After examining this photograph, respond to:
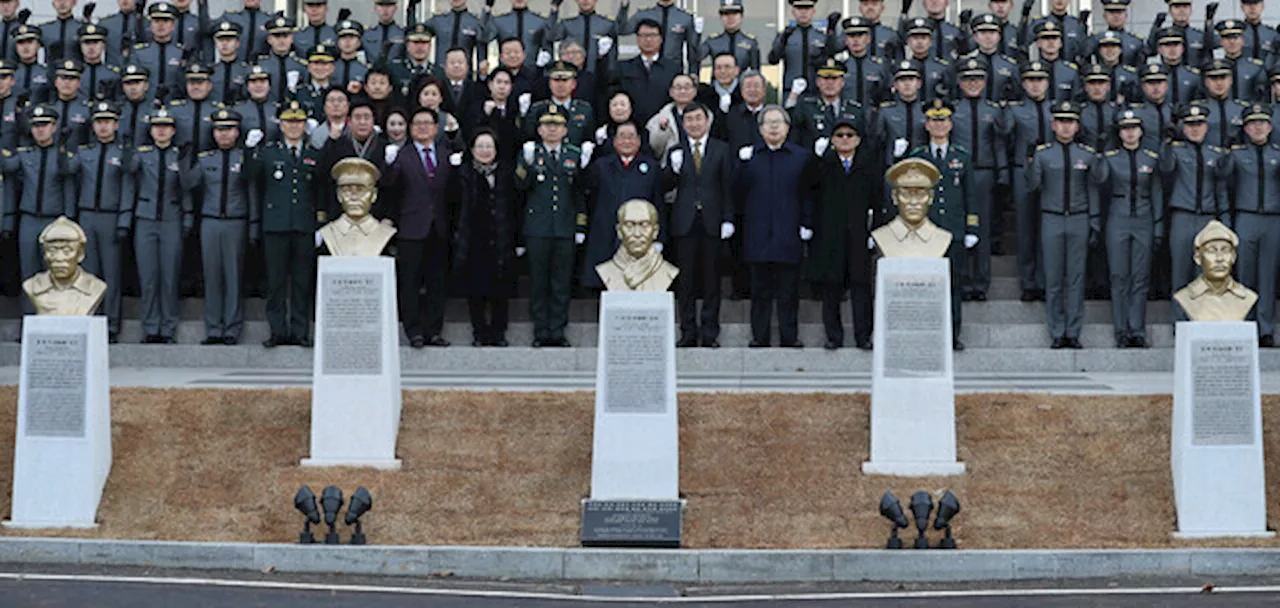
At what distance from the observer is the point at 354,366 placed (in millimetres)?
15930

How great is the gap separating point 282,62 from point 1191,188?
875 centimetres

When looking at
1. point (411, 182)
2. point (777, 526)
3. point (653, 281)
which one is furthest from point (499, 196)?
point (777, 526)

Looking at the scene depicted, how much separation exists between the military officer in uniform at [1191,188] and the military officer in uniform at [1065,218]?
0.68 metres

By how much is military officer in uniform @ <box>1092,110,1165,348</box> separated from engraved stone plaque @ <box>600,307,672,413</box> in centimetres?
634

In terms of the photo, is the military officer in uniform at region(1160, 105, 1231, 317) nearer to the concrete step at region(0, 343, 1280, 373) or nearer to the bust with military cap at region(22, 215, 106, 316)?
the concrete step at region(0, 343, 1280, 373)

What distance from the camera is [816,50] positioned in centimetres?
2219

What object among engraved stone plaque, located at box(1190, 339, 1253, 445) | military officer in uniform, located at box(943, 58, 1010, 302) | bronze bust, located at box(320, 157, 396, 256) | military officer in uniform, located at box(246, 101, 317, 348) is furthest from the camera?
military officer in uniform, located at box(943, 58, 1010, 302)

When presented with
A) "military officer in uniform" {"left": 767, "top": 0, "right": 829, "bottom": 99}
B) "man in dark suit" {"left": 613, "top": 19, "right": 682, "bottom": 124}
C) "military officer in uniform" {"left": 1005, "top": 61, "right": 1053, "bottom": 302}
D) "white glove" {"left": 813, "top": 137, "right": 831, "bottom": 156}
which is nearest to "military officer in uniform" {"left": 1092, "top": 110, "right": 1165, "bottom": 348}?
"military officer in uniform" {"left": 1005, "top": 61, "right": 1053, "bottom": 302}

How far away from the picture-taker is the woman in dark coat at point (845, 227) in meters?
19.5

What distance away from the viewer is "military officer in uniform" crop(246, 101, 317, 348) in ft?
65.8

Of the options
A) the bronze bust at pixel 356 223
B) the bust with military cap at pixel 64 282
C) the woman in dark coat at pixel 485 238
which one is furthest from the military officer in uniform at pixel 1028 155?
the bust with military cap at pixel 64 282

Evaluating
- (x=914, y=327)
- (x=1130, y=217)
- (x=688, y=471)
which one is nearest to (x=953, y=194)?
(x=1130, y=217)

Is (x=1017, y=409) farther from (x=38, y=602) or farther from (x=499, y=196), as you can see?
(x=38, y=602)

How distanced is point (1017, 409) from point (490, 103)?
20.7 ft
